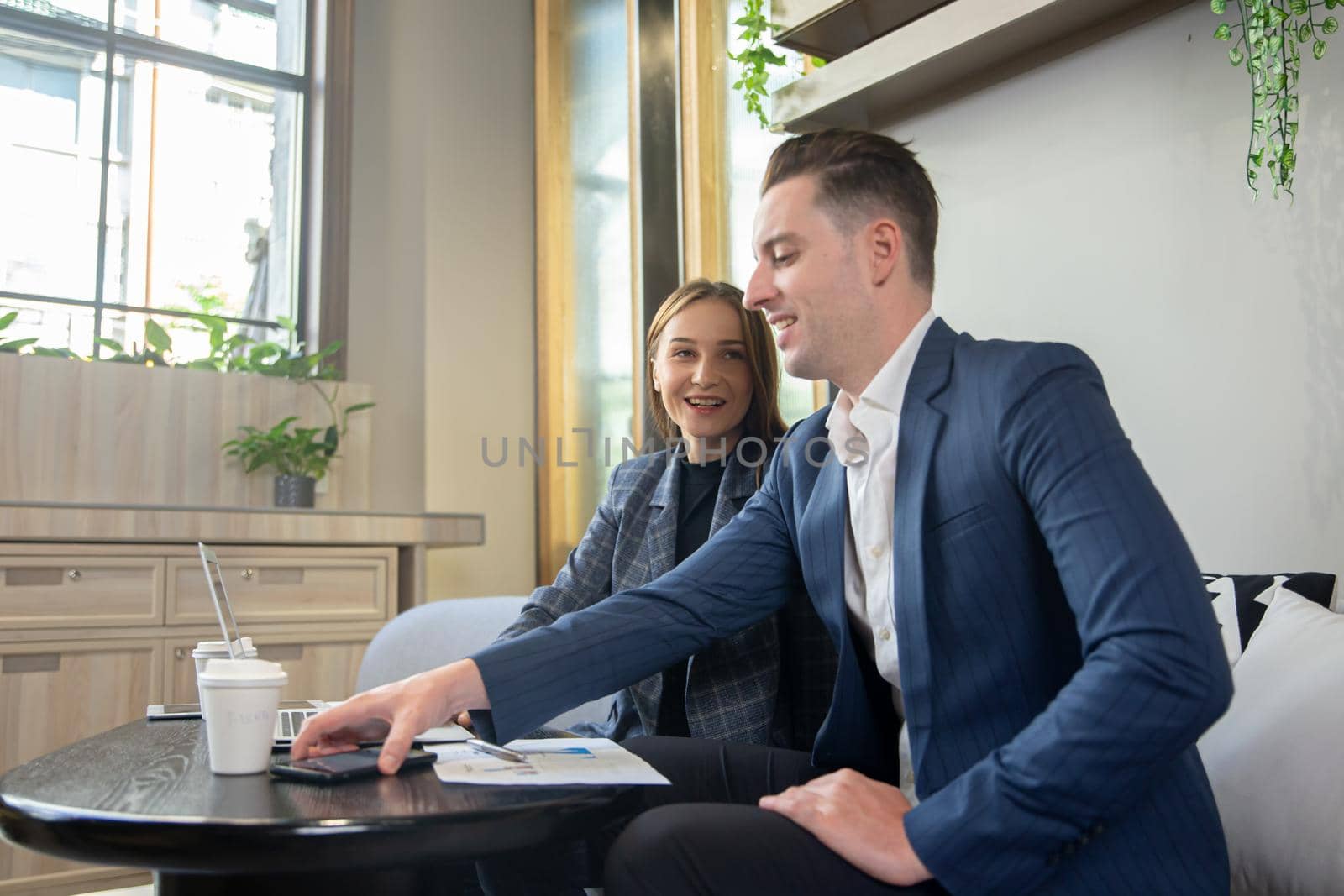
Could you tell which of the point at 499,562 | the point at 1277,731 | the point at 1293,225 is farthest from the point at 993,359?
the point at 499,562

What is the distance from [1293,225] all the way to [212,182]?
142 inches

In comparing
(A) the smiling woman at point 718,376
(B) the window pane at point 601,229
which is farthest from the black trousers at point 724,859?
(B) the window pane at point 601,229

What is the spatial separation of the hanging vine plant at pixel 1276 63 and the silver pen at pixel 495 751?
47.7 inches

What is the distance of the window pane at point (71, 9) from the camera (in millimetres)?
3701

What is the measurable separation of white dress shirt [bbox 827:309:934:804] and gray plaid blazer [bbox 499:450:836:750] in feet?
0.98

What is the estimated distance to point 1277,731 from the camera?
1.18 meters

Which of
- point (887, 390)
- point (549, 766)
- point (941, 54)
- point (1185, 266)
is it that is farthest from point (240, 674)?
point (941, 54)

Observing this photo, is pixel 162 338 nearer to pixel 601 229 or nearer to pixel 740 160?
pixel 601 229

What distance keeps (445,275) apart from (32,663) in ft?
6.29

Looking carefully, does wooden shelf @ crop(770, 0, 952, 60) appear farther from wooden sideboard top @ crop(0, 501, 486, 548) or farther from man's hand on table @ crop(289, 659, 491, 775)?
wooden sideboard top @ crop(0, 501, 486, 548)

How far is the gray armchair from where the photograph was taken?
2.06 meters

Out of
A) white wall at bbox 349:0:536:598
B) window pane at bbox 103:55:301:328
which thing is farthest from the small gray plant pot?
window pane at bbox 103:55:301:328

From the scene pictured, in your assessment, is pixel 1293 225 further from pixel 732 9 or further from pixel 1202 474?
pixel 732 9

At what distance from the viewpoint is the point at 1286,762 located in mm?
1149
